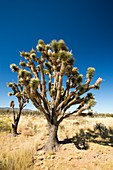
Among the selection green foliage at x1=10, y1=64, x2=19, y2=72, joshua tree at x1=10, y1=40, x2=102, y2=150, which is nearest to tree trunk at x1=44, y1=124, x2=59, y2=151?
joshua tree at x1=10, y1=40, x2=102, y2=150

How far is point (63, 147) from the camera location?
7.45 metres

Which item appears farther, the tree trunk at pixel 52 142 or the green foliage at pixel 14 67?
the green foliage at pixel 14 67

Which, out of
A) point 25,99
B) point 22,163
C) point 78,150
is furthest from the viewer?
point 25,99

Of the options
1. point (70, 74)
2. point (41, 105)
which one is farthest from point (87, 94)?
point (41, 105)

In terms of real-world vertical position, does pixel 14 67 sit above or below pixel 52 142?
above

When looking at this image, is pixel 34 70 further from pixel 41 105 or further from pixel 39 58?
pixel 41 105

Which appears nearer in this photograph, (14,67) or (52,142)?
(52,142)

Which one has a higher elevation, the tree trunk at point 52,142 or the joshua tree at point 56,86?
the joshua tree at point 56,86

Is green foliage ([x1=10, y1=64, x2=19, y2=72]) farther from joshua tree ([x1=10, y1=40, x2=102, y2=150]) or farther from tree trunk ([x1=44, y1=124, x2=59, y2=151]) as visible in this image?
tree trunk ([x1=44, y1=124, x2=59, y2=151])

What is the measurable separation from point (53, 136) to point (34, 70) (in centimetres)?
332

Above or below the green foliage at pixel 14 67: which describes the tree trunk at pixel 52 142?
below

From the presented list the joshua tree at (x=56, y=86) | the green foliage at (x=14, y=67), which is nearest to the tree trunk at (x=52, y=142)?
the joshua tree at (x=56, y=86)

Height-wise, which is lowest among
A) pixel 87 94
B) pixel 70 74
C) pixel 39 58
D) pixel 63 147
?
pixel 63 147

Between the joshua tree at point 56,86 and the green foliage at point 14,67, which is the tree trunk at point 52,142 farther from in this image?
the green foliage at point 14,67
